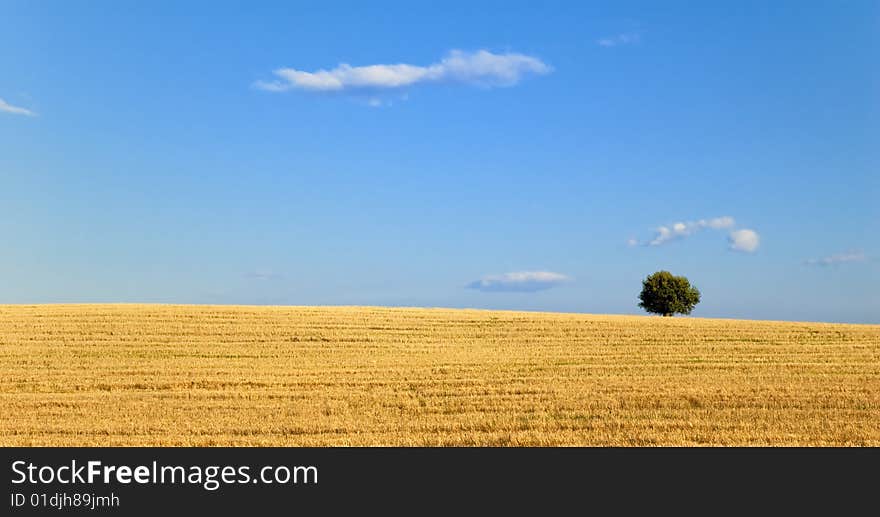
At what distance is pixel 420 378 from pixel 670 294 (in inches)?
1570

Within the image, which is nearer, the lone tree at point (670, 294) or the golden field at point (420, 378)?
the golden field at point (420, 378)

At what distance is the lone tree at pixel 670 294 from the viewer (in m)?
61.8

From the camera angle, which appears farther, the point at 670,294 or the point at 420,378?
the point at 670,294

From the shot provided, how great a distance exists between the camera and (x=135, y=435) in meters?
18.2

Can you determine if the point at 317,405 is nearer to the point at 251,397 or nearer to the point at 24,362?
the point at 251,397

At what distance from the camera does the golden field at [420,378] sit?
18.6m

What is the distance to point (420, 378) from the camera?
26.1 meters

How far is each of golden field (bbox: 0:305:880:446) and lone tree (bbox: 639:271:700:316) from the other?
17.8 meters

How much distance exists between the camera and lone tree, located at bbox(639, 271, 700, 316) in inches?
2435

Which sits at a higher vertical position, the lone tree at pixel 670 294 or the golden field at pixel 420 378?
the lone tree at pixel 670 294

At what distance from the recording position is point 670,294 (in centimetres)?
6191

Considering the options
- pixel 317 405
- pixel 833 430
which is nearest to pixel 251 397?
pixel 317 405

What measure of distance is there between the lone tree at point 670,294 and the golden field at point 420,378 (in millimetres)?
17759
